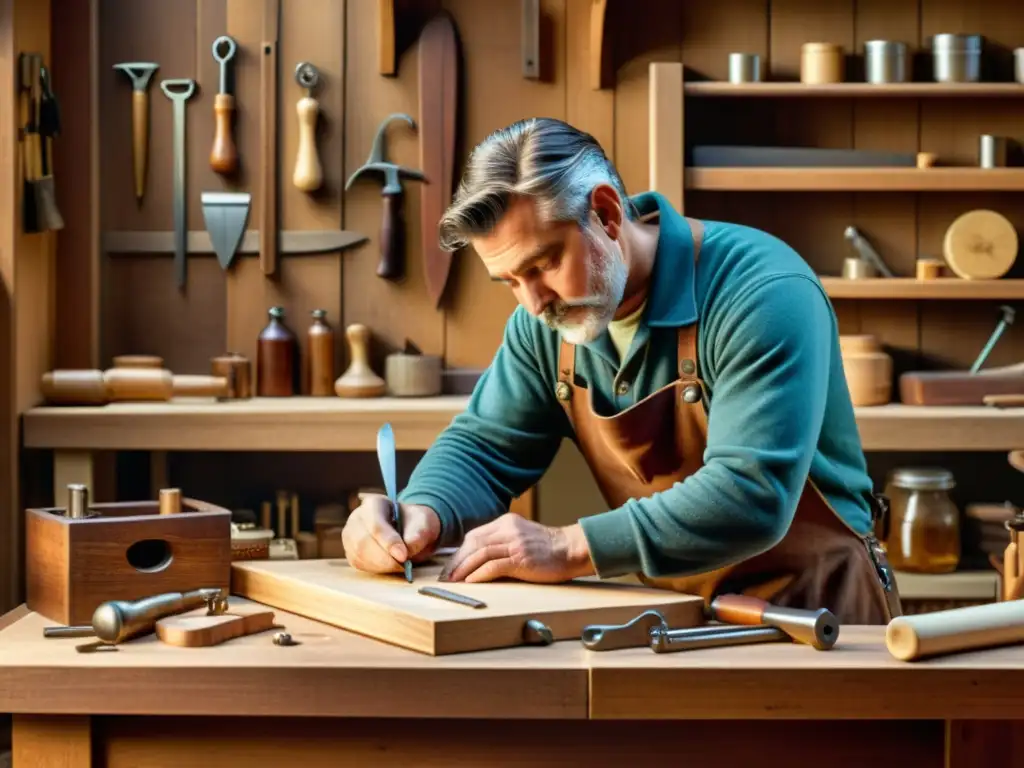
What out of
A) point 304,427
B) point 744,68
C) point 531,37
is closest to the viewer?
point 304,427

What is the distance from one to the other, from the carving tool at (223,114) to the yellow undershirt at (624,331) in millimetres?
2226

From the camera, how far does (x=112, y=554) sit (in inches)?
77.4

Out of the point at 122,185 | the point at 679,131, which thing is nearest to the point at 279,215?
the point at 122,185

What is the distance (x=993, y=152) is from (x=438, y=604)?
9.80ft

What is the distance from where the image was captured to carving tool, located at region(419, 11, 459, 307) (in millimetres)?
4289

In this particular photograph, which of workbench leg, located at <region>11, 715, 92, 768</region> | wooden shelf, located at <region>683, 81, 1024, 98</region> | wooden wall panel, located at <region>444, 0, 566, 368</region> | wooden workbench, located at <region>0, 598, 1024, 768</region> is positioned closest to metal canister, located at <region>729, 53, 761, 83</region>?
wooden shelf, located at <region>683, 81, 1024, 98</region>

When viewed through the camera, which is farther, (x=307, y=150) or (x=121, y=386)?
(x=307, y=150)

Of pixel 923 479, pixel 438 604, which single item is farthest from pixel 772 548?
pixel 923 479

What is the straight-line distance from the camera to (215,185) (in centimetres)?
436

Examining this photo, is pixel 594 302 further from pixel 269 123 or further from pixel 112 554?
pixel 269 123

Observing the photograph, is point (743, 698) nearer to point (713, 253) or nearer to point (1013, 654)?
point (1013, 654)

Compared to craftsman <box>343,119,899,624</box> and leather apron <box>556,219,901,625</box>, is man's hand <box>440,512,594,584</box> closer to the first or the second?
craftsman <box>343,119,899,624</box>

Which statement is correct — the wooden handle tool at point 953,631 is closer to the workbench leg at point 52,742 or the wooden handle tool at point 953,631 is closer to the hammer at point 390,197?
the workbench leg at point 52,742

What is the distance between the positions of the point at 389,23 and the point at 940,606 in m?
2.40
